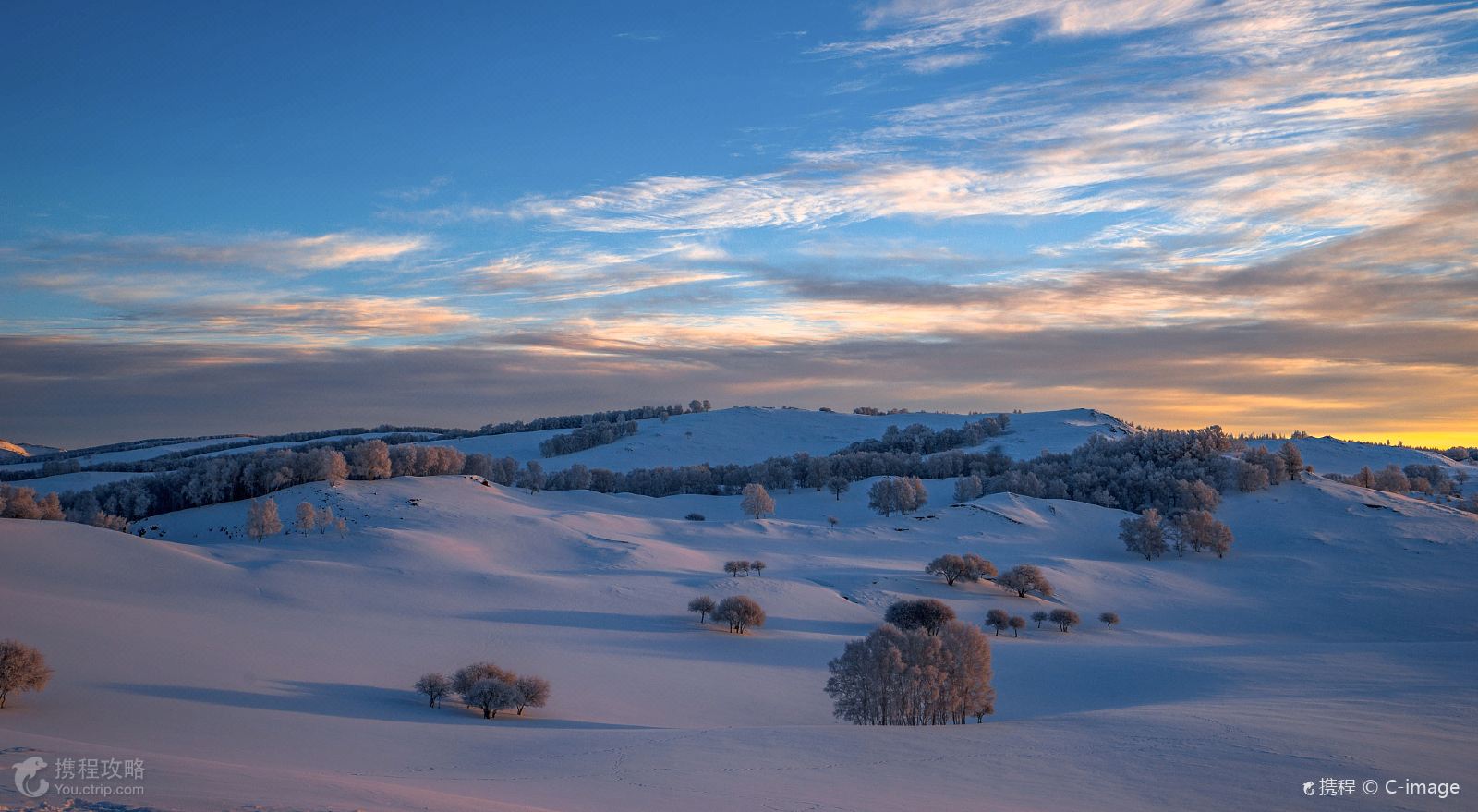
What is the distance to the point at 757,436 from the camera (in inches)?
3984

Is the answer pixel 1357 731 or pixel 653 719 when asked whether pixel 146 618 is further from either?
pixel 1357 731

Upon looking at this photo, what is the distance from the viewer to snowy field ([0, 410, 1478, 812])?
11281 mm

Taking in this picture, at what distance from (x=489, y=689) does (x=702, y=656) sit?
334 inches

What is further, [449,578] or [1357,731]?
[449,578]

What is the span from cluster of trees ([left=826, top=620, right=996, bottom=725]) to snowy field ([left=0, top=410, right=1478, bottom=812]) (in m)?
1.49

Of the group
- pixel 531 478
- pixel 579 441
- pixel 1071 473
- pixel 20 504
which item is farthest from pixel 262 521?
pixel 579 441

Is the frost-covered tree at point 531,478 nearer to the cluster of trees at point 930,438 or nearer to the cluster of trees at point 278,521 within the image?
the cluster of trees at point 278,521

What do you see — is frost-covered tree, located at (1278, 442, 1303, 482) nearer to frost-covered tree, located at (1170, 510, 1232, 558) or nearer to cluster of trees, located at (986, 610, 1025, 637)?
frost-covered tree, located at (1170, 510, 1232, 558)

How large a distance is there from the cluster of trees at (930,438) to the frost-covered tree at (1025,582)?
52286 mm

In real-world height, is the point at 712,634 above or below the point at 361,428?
below

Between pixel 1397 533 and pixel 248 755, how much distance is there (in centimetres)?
5125

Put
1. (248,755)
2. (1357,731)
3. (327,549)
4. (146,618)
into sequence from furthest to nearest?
1. (327,549)
2. (146,618)
3. (1357,731)
4. (248,755)

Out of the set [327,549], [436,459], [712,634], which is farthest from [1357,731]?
[436,459]

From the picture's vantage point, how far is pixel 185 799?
7.06m
